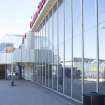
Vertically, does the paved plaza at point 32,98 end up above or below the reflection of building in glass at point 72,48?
below

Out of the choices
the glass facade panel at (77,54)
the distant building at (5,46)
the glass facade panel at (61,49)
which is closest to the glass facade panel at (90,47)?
the glass facade panel at (77,54)

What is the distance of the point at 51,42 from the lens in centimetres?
2294

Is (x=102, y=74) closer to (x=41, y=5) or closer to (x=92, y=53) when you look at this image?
(x=92, y=53)

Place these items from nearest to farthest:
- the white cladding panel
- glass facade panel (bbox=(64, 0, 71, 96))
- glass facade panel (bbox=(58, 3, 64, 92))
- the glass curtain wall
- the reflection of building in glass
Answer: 1. the reflection of building in glass
2. the glass curtain wall
3. glass facade panel (bbox=(64, 0, 71, 96))
4. glass facade panel (bbox=(58, 3, 64, 92))
5. the white cladding panel

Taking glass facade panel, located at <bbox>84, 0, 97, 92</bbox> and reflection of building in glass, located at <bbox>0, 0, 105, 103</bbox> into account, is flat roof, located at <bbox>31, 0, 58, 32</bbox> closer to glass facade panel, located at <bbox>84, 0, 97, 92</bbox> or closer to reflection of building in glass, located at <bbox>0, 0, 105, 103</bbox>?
reflection of building in glass, located at <bbox>0, 0, 105, 103</bbox>

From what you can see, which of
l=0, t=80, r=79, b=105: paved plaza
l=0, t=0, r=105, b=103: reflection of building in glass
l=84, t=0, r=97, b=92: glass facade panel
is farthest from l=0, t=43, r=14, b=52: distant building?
l=84, t=0, r=97, b=92: glass facade panel

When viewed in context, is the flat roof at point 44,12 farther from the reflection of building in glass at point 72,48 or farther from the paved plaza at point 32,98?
the paved plaza at point 32,98

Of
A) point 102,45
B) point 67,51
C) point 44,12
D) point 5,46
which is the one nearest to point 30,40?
point 5,46

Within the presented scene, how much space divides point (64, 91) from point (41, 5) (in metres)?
9.28

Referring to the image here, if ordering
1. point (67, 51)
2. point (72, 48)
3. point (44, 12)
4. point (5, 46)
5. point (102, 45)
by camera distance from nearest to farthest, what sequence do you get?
1. point (102, 45)
2. point (72, 48)
3. point (67, 51)
4. point (44, 12)
5. point (5, 46)

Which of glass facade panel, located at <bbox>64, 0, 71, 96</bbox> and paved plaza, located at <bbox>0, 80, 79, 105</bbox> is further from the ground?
glass facade panel, located at <bbox>64, 0, 71, 96</bbox>

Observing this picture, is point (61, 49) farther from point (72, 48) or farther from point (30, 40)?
point (30, 40)

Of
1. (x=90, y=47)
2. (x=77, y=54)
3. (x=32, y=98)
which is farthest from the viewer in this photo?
(x=32, y=98)

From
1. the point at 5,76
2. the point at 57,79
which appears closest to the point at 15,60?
the point at 5,76
